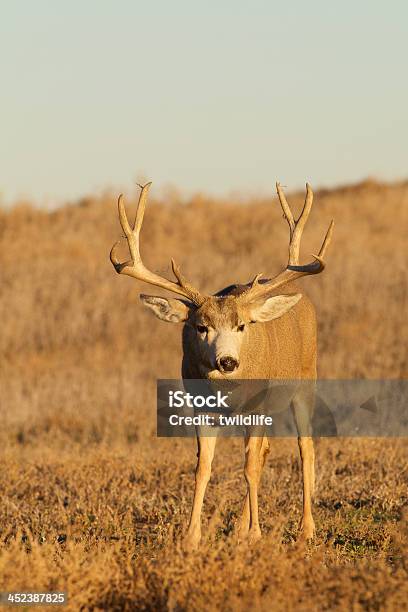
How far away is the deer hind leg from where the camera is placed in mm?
9875

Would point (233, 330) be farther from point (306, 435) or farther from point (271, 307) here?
point (306, 435)

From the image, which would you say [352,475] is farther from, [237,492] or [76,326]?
[76,326]

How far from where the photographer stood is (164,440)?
1589 centimetres

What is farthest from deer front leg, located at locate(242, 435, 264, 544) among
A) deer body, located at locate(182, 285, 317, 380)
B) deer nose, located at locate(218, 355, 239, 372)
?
deer nose, located at locate(218, 355, 239, 372)

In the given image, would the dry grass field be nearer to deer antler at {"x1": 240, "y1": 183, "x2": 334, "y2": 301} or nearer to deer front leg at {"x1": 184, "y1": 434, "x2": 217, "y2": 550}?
deer front leg at {"x1": 184, "y1": 434, "x2": 217, "y2": 550}

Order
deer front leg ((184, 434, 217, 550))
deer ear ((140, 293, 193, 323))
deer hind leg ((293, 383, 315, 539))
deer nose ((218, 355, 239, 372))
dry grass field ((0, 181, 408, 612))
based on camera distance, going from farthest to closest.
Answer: deer hind leg ((293, 383, 315, 539)) → deer ear ((140, 293, 193, 323)) → deer front leg ((184, 434, 217, 550)) → deer nose ((218, 355, 239, 372)) → dry grass field ((0, 181, 408, 612))

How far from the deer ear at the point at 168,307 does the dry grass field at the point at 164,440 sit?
1554 mm

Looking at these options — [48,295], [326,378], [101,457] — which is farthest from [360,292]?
[101,457]

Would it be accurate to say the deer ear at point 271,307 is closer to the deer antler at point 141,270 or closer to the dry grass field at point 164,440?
the deer antler at point 141,270

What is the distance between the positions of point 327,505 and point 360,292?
15.0 meters
